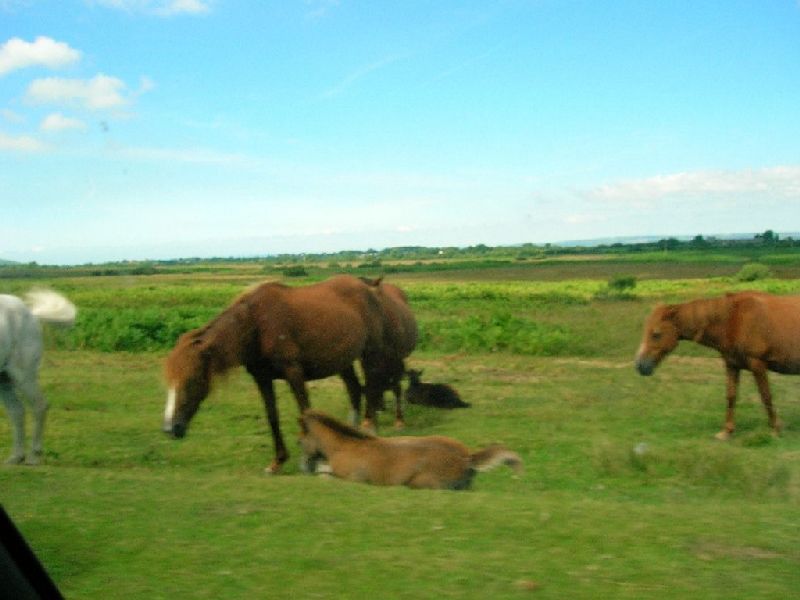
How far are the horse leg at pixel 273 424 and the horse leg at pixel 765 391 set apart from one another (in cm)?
632

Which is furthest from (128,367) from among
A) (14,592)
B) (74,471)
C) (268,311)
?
(14,592)

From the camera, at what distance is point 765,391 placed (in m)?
11.0

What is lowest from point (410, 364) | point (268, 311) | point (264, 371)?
point (410, 364)

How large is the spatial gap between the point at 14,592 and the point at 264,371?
6999 mm

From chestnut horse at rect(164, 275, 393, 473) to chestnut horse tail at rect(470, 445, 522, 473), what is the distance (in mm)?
2714

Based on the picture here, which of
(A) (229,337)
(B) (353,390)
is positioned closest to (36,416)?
(A) (229,337)

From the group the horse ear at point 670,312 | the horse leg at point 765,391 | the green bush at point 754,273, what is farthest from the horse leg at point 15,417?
the green bush at point 754,273

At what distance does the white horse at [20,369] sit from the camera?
890cm

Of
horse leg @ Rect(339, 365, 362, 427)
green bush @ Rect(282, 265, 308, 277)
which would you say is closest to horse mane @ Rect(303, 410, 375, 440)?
horse leg @ Rect(339, 365, 362, 427)

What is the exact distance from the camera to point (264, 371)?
380 inches

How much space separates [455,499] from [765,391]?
656 cm

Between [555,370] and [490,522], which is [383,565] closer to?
[490,522]

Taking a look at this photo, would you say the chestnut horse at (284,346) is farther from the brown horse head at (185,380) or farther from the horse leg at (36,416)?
the horse leg at (36,416)

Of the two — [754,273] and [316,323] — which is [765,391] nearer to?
[316,323]
